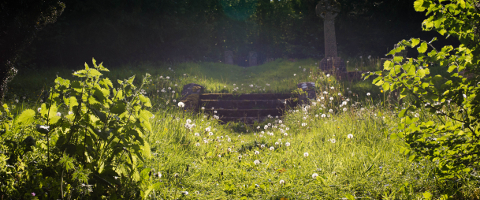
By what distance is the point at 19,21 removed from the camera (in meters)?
4.69

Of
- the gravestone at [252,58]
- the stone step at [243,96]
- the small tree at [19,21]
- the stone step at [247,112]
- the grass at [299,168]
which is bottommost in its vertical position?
Result: the grass at [299,168]

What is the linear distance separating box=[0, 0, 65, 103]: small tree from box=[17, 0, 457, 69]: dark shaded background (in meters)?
7.31

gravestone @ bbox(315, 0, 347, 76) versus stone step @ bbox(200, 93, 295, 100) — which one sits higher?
gravestone @ bbox(315, 0, 347, 76)

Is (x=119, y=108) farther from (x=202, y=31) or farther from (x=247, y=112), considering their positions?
(x=202, y=31)

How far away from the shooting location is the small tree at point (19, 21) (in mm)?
4547

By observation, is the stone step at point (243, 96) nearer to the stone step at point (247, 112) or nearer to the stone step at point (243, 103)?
the stone step at point (243, 103)

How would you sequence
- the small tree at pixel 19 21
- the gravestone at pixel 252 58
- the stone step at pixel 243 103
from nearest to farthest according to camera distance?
the small tree at pixel 19 21, the stone step at pixel 243 103, the gravestone at pixel 252 58

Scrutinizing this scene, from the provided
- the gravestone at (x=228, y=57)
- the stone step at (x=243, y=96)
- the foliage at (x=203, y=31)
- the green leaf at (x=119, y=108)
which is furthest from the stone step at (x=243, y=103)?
the gravestone at (x=228, y=57)

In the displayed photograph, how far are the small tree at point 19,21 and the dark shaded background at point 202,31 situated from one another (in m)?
7.31

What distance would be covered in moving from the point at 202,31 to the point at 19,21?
540 inches

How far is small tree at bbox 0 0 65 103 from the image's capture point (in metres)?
4.55

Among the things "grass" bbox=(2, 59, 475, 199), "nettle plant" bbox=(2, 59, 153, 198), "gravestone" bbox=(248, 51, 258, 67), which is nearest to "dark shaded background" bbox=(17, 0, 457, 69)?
"gravestone" bbox=(248, 51, 258, 67)

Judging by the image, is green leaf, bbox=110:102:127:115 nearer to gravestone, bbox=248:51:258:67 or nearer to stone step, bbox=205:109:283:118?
stone step, bbox=205:109:283:118

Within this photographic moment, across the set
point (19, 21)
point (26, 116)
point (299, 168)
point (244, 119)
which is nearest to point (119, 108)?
point (26, 116)
